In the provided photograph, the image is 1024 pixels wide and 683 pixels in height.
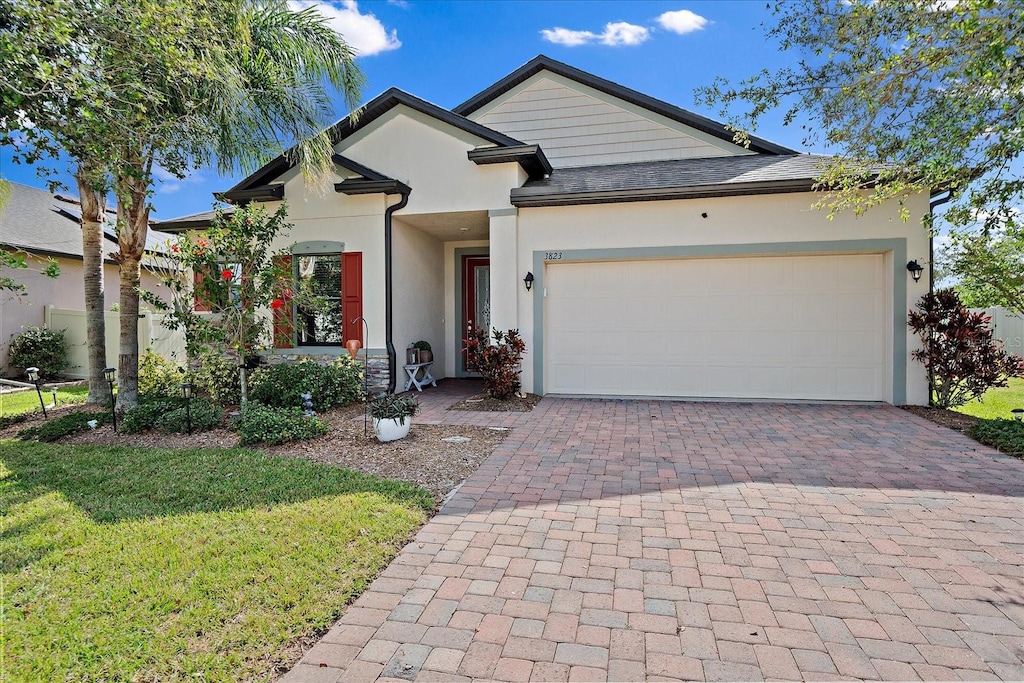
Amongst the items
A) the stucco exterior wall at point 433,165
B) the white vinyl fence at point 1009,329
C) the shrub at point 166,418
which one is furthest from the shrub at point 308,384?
the white vinyl fence at point 1009,329

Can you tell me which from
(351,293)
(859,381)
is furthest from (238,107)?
(859,381)

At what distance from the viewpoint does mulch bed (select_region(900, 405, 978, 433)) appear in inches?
265

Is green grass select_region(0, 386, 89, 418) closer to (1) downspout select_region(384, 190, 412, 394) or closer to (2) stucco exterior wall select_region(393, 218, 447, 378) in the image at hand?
(1) downspout select_region(384, 190, 412, 394)

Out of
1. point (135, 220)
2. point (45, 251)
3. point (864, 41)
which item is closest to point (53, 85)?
point (135, 220)

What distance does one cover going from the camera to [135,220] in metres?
8.14

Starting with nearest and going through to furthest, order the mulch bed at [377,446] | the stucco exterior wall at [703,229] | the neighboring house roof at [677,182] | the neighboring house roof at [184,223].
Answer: the mulch bed at [377,446] < the stucco exterior wall at [703,229] < the neighboring house roof at [677,182] < the neighboring house roof at [184,223]

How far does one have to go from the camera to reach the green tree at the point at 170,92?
17.3 ft

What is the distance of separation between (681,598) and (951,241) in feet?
27.3

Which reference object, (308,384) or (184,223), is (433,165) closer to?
(308,384)

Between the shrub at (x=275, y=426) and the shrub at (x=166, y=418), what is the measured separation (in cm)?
57

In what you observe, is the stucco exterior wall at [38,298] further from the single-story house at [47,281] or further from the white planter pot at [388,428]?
the white planter pot at [388,428]

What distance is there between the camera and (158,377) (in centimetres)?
955

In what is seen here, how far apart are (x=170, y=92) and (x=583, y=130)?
7.94 meters

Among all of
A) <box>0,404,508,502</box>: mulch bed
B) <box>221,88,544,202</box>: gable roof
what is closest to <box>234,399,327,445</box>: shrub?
<box>0,404,508,502</box>: mulch bed
